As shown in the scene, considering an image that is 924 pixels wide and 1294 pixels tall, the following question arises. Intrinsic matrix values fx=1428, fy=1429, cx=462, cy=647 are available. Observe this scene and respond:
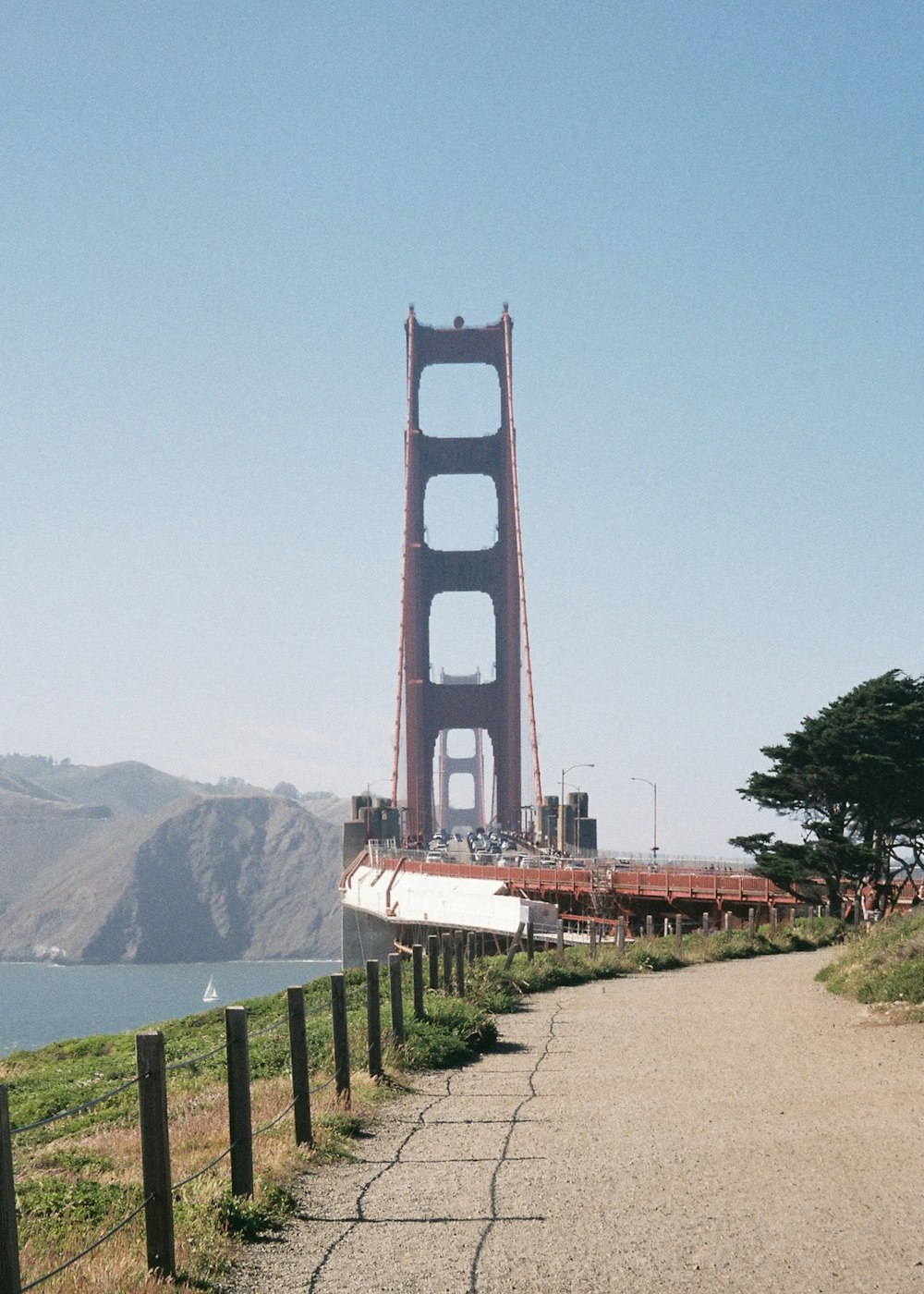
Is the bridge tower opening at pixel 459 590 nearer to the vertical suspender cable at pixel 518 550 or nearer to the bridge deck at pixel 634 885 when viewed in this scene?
the vertical suspender cable at pixel 518 550

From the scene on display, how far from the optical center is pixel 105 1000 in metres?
147

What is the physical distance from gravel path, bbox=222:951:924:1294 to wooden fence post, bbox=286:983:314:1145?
389 millimetres

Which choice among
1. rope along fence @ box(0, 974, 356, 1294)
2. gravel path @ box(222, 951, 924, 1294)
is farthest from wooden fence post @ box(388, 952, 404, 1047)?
rope along fence @ box(0, 974, 356, 1294)

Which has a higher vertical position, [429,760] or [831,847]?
[429,760]

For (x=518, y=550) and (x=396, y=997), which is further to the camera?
(x=518, y=550)

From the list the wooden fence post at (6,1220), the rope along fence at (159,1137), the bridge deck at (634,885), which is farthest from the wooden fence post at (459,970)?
the bridge deck at (634,885)

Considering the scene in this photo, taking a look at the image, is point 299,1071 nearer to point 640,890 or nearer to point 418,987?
point 418,987

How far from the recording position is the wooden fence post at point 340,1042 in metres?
9.55

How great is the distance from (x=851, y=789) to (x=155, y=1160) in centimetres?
3036

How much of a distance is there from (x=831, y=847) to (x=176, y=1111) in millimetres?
23768

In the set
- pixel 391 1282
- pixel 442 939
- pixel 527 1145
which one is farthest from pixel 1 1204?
pixel 442 939

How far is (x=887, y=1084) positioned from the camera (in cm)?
1082

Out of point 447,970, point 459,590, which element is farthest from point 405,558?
point 447,970

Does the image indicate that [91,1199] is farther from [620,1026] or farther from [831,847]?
[831,847]
